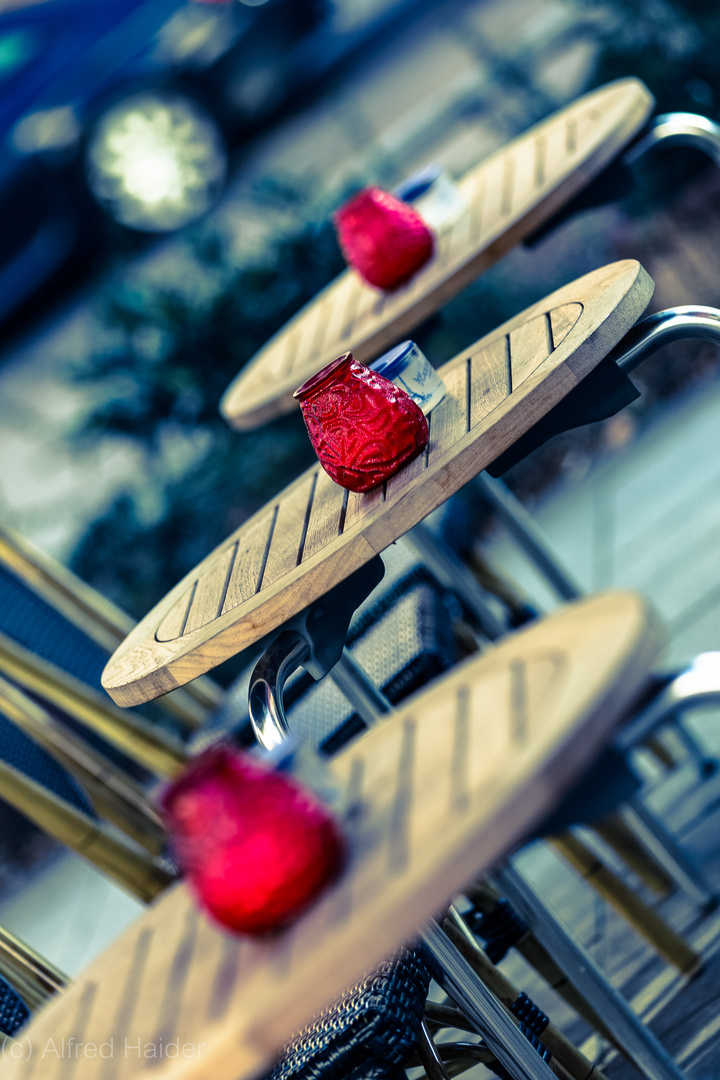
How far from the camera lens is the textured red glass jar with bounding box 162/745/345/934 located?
597mm

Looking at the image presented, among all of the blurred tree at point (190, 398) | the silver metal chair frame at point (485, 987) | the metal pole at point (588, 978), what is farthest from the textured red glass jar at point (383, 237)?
the blurred tree at point (190, 398)

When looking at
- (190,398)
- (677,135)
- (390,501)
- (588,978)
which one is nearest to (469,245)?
(677,135)

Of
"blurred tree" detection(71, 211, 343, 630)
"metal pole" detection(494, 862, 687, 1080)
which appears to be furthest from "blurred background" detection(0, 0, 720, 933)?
"metal pole" detection(494, 862, 687, 1080)

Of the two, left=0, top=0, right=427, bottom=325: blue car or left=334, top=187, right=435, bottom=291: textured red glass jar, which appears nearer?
left=334, top=187, right=435, bottom=291: textured red glass jar

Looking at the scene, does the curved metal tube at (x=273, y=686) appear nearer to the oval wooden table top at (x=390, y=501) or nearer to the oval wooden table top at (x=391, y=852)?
the oval wooden table top at (x=390, y=501)

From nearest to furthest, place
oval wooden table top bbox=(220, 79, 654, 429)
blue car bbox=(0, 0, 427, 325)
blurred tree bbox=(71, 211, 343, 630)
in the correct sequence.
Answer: oval wooden table top bbox=(220, 79, 654, 429) → blurred tree bbox=(71, 211, 343, 630) → blue car bbox=(0, 0, 427, 325)

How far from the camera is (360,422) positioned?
99cm

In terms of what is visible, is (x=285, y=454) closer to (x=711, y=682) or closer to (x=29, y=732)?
(x=29, y=732)

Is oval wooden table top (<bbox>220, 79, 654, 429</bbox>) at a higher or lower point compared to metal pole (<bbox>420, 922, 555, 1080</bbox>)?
higher

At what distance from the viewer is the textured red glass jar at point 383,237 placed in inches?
60.0

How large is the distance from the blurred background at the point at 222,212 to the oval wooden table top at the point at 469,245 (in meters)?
0.12

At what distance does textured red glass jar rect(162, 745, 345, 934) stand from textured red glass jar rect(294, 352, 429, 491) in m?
0.46

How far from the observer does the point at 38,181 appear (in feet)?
15.3

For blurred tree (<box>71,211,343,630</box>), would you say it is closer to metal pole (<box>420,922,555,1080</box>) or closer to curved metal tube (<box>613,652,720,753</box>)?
metal pole (<box>420,922,555,1080</box>)
